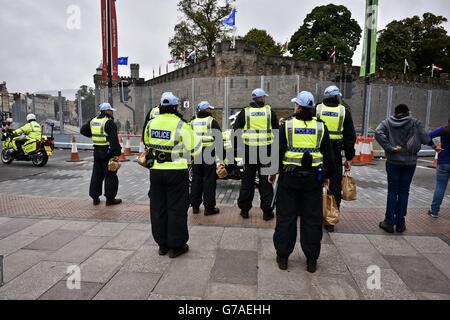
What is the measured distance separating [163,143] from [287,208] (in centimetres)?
159

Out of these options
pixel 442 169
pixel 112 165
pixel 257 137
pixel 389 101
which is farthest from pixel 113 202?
pixel 389 101

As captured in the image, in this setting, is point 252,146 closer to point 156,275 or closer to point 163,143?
point 163,143

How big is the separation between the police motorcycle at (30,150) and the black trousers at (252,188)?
8466 mm


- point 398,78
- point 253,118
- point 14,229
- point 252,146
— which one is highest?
point 398,78

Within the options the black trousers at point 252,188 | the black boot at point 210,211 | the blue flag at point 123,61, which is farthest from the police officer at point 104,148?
the blue flag at point 123,61

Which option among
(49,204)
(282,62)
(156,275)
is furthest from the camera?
(282,62)

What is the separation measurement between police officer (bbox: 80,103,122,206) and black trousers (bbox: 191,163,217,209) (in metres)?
1.54

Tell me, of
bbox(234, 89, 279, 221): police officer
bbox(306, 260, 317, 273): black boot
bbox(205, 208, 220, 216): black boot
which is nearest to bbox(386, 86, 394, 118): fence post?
bbox(234, 89, 279, 221): police officer

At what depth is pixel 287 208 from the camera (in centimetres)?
368

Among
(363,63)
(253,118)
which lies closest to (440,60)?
(363,63)

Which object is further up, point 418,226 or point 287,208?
point 287,208

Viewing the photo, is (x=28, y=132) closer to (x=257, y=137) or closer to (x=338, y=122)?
(x=257, y=137)

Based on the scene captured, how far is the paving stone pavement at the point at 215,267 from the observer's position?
10.5ft

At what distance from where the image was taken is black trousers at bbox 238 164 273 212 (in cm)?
538
